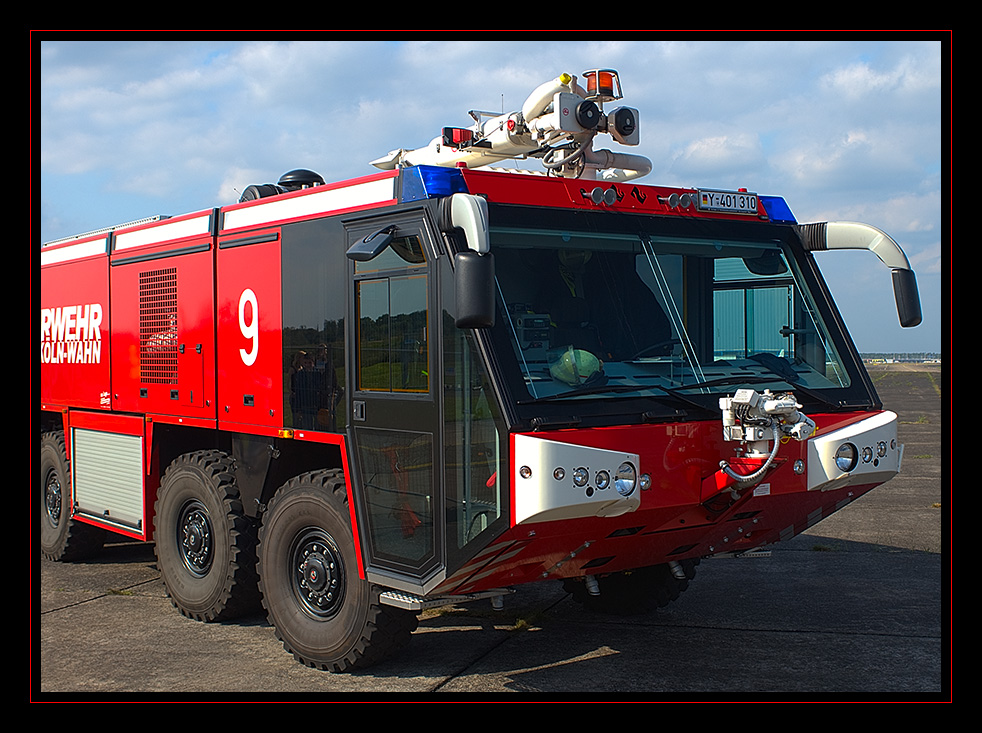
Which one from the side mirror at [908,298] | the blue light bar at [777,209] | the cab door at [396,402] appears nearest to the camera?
the cab door at [396,402]

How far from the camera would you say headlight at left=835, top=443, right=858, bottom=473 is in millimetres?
6086

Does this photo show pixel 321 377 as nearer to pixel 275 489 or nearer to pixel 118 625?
pixel 275 489

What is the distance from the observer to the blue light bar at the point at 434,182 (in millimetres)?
5617

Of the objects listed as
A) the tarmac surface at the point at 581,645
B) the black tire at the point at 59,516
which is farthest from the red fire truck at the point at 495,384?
the black tire at the point at 59,516

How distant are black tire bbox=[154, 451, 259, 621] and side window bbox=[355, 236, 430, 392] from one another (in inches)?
72.8

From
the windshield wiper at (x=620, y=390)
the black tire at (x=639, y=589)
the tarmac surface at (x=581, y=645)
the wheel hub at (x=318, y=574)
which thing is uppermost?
the windshield wiper at (x=620, y=390)

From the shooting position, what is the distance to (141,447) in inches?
330

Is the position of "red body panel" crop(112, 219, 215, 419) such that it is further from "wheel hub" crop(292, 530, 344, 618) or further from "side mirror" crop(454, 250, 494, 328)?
"side mirror" crop(454, 250, 494, 328)

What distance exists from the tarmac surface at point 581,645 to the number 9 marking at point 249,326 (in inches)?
72.2

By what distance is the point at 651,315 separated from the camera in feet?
19.8

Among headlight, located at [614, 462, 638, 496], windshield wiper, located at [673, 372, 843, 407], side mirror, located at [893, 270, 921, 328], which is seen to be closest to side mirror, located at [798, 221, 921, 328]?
side mirror, located at [893, 270, 921, 328]

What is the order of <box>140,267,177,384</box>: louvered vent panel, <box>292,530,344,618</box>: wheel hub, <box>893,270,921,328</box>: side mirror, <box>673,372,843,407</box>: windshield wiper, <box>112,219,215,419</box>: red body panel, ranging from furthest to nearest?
<box>140,267,177,384</box>: louvered vent panel → <box>112,219,215,419</box>: red body panel → <box>893,270,921,328</box>: side mirror → <box>292,530,344,618</box>: wheel hub → <box>673,372,843,407</box>: windshield wiper

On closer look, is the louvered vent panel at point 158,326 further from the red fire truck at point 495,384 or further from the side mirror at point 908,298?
the side mirror at point 908,298

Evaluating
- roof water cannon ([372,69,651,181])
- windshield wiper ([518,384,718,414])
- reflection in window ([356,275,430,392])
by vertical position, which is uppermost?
roof water cannon ([372,69,651,181])
